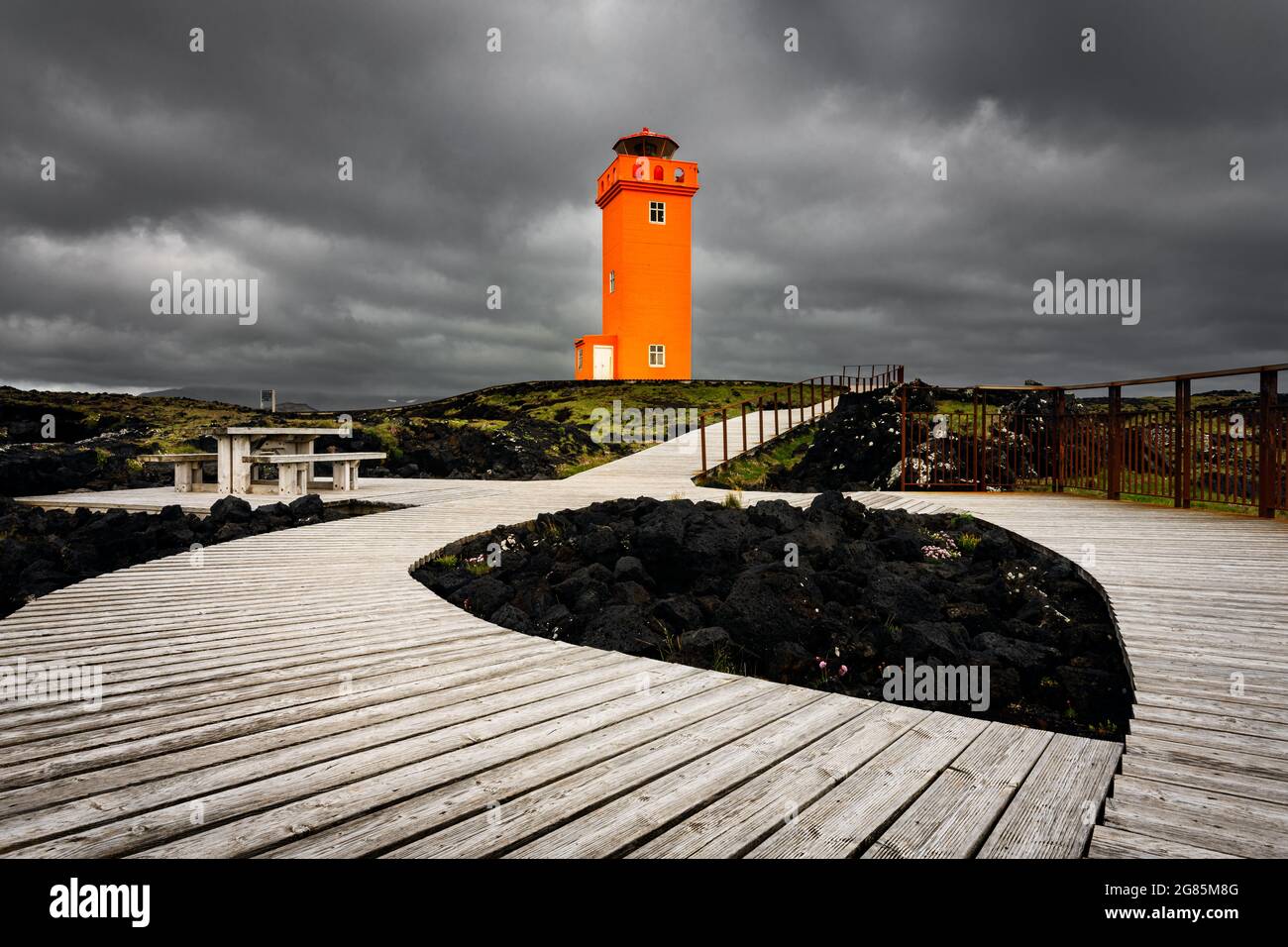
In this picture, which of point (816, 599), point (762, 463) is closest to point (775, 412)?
point (762, 463)

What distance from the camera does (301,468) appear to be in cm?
1173

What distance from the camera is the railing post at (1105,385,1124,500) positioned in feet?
31.8

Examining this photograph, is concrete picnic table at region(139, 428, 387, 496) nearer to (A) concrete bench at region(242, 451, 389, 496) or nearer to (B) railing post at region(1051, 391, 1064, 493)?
(A) concrete bench at region(242, 451, 389, 496)

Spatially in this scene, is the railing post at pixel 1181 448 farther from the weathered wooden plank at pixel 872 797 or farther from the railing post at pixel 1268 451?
the weathered wooden plank at pixel 872 797

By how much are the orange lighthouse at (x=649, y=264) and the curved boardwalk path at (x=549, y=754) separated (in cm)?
3467

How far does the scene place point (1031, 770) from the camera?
89.6 inches

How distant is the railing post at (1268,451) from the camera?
24.0ft

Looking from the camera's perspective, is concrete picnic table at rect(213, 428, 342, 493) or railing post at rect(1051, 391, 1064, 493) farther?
concrete picnic table at rect(213, 428, 342, 493)

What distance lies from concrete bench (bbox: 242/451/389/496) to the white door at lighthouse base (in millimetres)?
27071

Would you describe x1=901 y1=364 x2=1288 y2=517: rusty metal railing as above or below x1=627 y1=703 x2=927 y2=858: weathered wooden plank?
above

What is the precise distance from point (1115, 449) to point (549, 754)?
33.3 ft

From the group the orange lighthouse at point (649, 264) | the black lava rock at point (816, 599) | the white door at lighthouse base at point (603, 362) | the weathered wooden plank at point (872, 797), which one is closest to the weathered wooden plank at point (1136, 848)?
the weathered wooden plank at point (872, 797)

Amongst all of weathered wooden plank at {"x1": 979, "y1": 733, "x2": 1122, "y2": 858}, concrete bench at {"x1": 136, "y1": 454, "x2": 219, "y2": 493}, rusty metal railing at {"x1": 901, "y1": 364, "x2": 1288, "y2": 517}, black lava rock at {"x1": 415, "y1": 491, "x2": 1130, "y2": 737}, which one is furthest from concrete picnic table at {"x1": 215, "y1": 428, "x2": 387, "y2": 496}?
weathered wooden plank at {"x1": 979, "y1": 733, "x2": 1122, "y2": 858}
